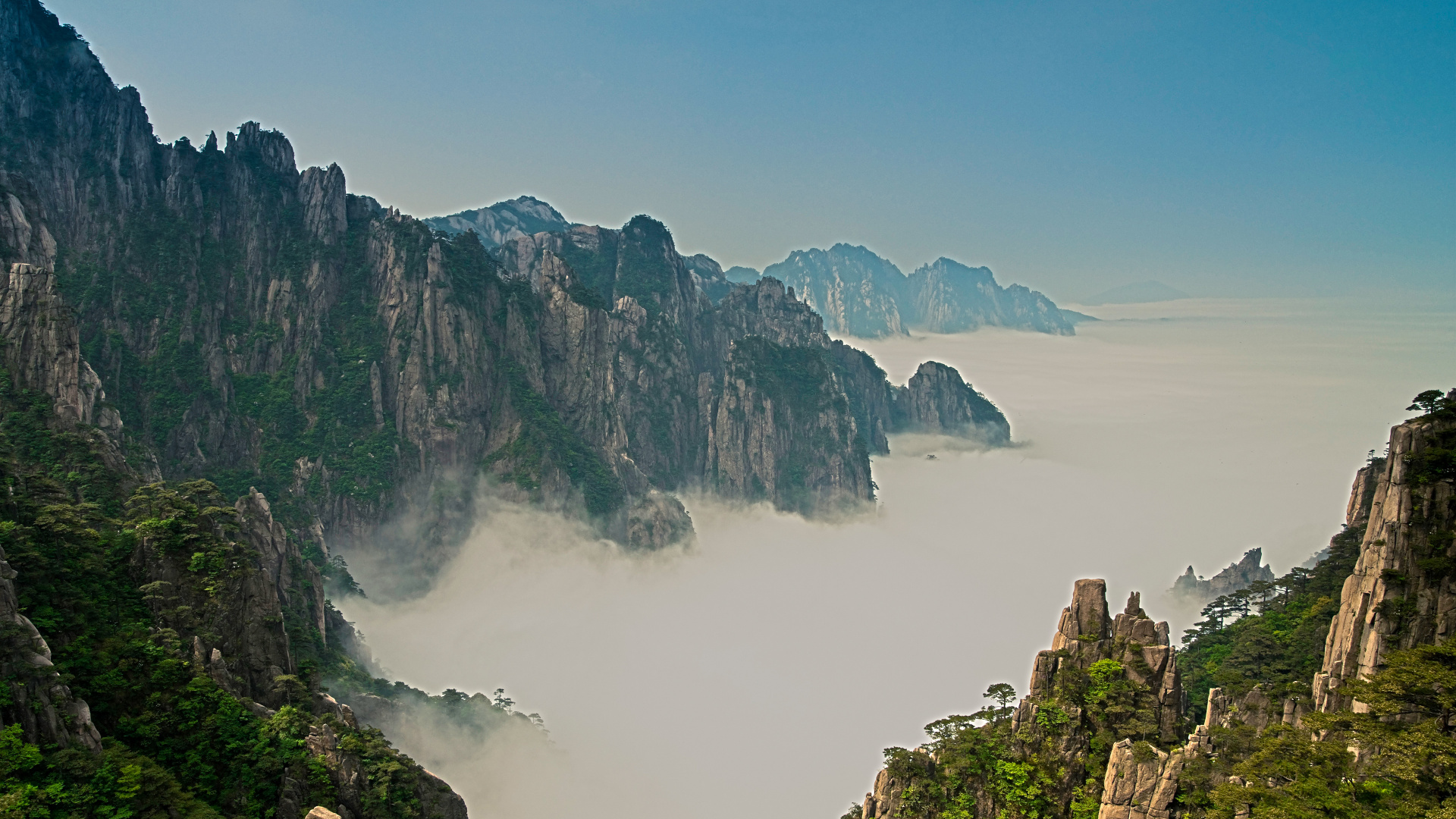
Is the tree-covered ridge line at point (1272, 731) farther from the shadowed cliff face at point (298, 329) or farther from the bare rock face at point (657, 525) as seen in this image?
the bare rock face at point (657, 525)

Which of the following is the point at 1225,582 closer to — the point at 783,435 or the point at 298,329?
the point at 783,435

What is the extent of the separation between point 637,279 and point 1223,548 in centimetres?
13230

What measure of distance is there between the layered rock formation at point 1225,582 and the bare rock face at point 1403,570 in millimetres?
75477

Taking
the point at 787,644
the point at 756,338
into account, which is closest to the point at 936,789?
the point at 787,644

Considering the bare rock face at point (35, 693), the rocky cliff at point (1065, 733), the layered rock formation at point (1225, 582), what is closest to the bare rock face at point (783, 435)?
the layered rock formation at point (1225, 582)

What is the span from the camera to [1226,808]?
29.4m

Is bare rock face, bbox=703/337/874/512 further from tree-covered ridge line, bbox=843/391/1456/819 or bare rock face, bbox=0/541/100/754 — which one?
bare rock face, bbox=0/541/100/754

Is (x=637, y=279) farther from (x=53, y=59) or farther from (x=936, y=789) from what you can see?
(x=936, y=789)

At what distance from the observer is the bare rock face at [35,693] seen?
2842cm

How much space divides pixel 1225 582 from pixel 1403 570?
85901mm

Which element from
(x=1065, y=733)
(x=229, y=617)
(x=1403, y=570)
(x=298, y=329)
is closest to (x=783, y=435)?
(x=298, y=329)

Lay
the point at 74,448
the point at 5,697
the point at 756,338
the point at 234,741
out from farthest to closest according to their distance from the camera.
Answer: the point at 756,338 → the point at 74,448 → the point at 234,741 → the point at 5,697

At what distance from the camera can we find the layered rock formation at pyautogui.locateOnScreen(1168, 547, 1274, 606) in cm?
10506

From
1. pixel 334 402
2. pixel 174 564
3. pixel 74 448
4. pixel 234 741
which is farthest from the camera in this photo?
pixel 334 402
